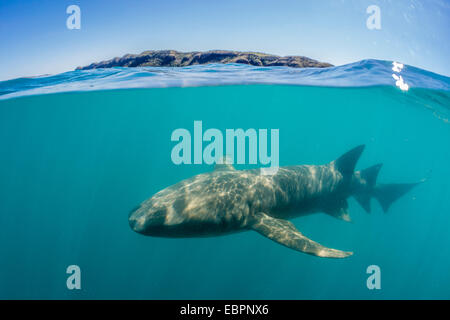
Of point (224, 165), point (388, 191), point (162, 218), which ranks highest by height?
point (224, 165)

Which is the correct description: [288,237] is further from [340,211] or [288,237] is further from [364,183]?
[364,183]

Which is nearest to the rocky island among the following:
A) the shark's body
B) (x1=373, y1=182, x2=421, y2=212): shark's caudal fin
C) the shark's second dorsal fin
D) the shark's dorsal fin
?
the shark's second dorsal fin

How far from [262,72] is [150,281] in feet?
48.2

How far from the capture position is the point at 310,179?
7.33 m

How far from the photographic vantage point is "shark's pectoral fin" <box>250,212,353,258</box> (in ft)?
15.0

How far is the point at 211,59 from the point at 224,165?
33.6ft

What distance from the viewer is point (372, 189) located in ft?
29.6

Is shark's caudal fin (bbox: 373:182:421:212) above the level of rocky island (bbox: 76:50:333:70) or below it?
below

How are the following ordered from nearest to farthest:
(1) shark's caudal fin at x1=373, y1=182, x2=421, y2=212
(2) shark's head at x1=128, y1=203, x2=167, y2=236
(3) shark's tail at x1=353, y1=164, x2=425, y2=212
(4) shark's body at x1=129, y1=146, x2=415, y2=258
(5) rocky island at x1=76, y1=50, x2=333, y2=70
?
(2) shark's head at x1=128, y1=203, x2=167, y2=236
(4) shark's body at x1=129, y1=146, x2=415, y2=258
(3) shark's tail at x1=353, y1=164, x2=425, y2=212
(1) shark's caudal fin at x1=373, y1=182, x2=421, y2=212
(5) rocky island at x1=76, y1=50, x2=333, y2=70

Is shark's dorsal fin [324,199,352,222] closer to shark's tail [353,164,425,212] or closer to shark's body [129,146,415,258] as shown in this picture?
shark's body [129,146,415,258]

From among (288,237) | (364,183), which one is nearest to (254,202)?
(288,237)

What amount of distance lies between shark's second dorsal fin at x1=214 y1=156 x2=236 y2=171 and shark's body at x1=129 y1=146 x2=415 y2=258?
39 millimetres

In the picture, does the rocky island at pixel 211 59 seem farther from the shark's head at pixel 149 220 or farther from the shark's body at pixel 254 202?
the shark's head at pixel 149 220

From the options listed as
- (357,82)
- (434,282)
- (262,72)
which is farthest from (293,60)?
(434,282)
